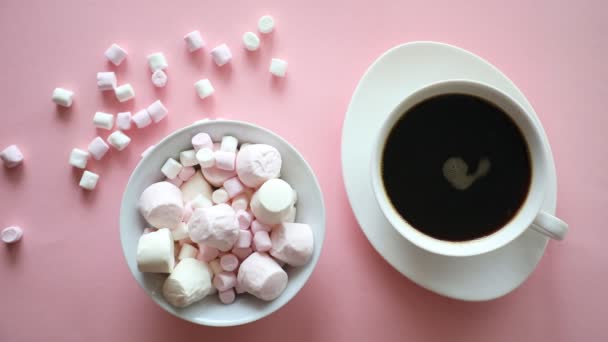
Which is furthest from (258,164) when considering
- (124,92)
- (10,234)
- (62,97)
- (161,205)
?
(10,234)

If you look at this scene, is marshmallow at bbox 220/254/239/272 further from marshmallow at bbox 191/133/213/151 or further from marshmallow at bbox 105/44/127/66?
marshmallow at bbox 105/44/127/66

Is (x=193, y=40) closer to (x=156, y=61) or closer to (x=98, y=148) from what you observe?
(x=156, y=61)

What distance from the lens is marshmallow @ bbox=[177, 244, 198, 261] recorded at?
33.4 inches

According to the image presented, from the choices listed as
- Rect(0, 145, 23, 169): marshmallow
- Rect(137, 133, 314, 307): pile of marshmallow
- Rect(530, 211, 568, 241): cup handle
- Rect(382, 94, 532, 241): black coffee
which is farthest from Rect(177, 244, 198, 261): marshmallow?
Rect(530, 211, 568, 241): cup handle

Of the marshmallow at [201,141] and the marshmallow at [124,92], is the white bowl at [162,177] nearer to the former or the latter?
the marshmallow at [201,141]

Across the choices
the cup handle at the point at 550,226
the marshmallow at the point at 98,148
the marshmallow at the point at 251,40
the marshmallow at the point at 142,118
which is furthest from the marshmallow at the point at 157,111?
the cup handle at the point at 550,226

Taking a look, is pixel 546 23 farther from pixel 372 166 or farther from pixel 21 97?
pixel 21 97

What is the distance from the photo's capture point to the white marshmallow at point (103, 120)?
1.02 meters

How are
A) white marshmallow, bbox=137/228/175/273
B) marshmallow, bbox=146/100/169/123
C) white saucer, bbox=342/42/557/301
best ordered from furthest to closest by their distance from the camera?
marshmallow, bbox=146/100/169/123 < white saucer, bbox=342/42/557/301 < white marshmallow, bbox=137/228/175/273

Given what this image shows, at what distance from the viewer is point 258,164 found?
0.81 m

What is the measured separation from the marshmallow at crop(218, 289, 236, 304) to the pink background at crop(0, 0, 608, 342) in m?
0.22

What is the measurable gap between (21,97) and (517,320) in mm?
1188

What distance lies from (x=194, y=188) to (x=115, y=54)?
37cm

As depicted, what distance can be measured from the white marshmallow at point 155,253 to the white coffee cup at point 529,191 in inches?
13.9
